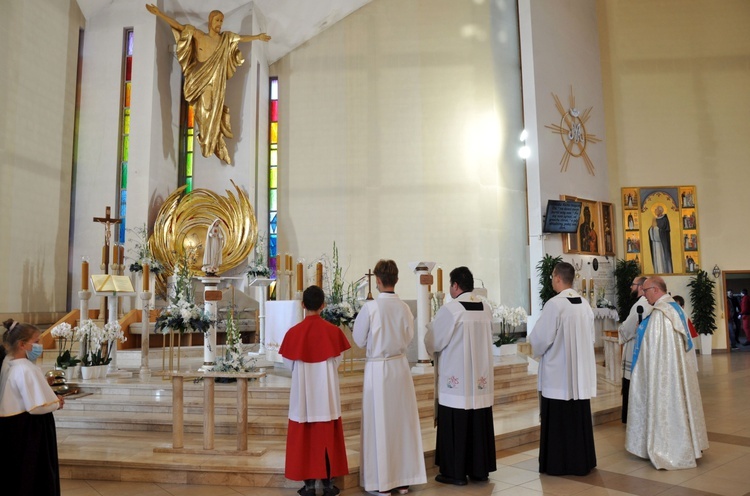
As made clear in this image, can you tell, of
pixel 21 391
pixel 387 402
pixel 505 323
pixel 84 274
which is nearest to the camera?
pixel 21 391

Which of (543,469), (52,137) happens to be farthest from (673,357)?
(52,137)

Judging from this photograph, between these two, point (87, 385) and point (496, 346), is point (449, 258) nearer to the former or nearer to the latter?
point (496, 346)

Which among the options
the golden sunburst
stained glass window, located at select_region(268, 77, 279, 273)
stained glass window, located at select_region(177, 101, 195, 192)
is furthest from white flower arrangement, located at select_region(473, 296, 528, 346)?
stained glass window, located at select_region(177, 101, 195, 192)

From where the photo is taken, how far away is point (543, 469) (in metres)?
4.77

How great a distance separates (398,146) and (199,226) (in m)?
4.59

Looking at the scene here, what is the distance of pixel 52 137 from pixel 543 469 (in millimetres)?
9367

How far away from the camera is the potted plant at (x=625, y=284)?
1429 centimetres

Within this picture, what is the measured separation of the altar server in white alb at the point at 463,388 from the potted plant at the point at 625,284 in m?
11.0

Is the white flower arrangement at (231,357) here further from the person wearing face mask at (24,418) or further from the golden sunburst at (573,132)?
the golden sunburst at (573,132)

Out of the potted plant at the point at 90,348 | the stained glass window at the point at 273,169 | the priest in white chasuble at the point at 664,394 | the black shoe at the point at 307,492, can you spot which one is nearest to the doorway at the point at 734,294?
the stained glass window at the point at 273,169

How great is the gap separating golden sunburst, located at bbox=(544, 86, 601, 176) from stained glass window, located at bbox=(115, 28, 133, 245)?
29.0 feet

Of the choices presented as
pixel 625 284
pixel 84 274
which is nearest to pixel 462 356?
pixel 84 274

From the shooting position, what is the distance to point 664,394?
16.3 feet

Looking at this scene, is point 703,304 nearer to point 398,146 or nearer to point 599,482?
point 398,146
